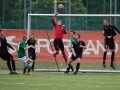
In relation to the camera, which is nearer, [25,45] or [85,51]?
[25,45]

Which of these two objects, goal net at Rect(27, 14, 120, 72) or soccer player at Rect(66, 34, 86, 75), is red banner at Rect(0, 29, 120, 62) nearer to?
goal net at Rect(27, 14, 120, 72)

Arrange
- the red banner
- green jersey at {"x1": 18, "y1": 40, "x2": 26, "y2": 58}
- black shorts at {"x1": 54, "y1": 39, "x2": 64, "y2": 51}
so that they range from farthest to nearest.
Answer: the red banner, black shorts at {"x1": 54, "y1": 39, "x2": 64, "y2": 51}, green jersey at {"x1": 18, "y1": 40, "x2": 26, "y2": 58}

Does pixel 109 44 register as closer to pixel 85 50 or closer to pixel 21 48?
pixel 85 50

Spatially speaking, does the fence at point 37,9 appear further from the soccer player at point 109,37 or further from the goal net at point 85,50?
the soccer player at point 109,37

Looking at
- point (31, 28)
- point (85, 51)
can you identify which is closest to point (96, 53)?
point (85, 51)

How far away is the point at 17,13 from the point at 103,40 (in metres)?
8.13

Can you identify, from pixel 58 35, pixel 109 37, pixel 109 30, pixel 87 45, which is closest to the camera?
pixel 109 30

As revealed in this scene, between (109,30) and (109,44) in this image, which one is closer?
(109,30)

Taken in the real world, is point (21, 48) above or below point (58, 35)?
below

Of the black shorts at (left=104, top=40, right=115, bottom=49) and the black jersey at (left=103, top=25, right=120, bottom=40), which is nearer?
the black jersey at (left=103, top=25, right=120, bottom=40)

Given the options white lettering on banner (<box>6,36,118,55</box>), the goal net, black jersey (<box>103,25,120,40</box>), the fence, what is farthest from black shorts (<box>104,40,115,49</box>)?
the fence

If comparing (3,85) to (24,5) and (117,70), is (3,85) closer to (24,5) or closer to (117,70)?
(117,70)

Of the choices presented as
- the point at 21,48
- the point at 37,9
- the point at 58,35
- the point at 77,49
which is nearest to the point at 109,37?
the point at 77,49

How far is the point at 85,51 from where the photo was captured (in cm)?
2822
